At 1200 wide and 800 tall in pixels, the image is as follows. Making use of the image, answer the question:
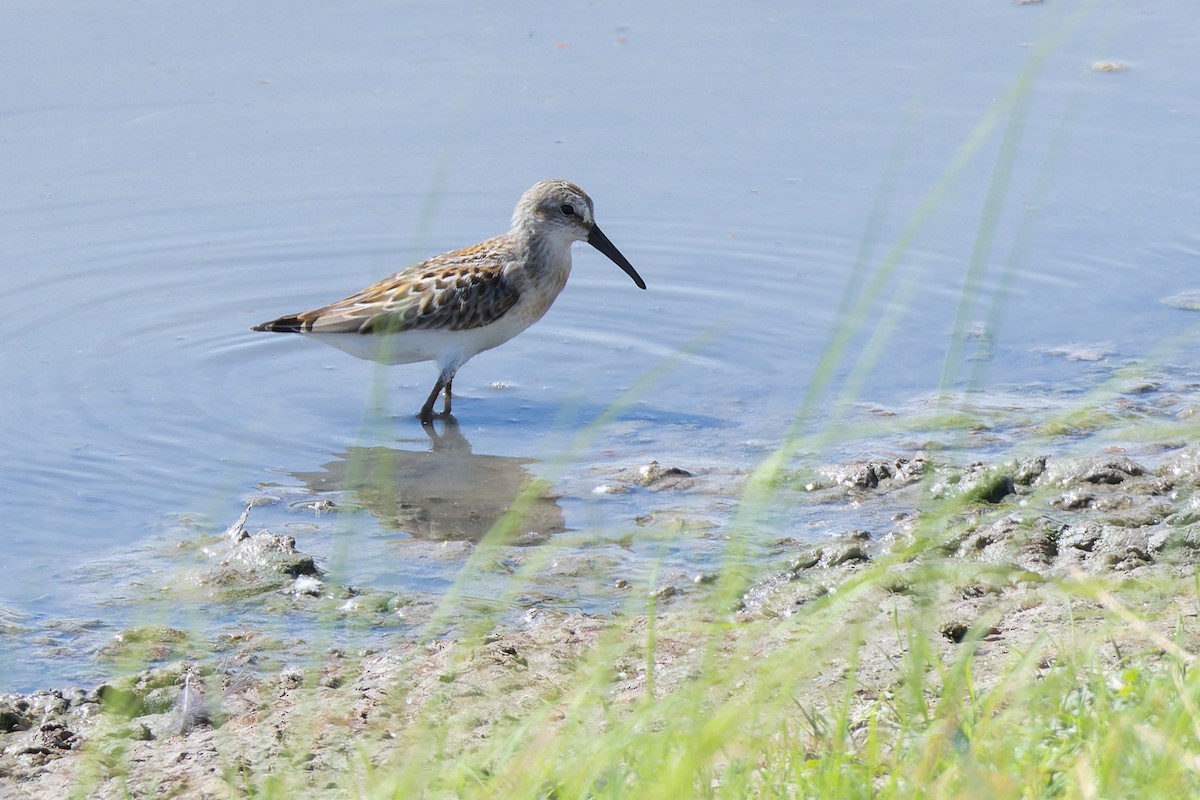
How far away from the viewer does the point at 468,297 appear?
8203mm

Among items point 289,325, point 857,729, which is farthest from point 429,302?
point 857,729

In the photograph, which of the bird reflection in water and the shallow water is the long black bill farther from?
the bird reflection in water

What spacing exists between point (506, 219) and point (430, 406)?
2309mm

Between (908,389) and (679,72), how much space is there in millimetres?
4237

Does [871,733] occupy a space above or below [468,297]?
above

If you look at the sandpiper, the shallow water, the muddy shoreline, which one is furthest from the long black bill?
the muddy shoreline

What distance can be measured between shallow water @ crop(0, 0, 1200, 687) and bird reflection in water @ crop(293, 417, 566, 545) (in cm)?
3

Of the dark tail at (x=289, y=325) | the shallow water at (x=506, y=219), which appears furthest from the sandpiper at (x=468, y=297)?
the shallow water at (x=506, y=219)

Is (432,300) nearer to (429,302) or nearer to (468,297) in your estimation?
(429,302)

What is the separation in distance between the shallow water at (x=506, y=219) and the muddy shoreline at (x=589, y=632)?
0.39 meters

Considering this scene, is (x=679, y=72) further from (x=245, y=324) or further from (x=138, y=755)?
(x=138, y=755)

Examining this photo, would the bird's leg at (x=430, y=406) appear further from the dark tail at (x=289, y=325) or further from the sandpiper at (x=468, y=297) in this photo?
the dark tail at (x=289, y=325)

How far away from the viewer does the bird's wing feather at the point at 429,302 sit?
7934 mm

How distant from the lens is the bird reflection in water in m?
6.45
